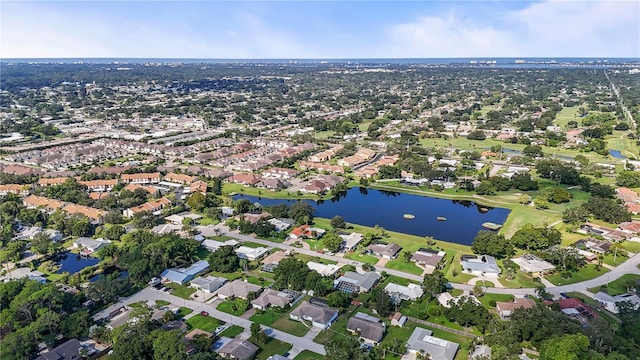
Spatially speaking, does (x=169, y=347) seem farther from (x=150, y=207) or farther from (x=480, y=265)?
(x=150, y=207)

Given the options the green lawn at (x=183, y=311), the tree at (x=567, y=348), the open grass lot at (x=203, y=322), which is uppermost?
the tree at (x=567, y=348)

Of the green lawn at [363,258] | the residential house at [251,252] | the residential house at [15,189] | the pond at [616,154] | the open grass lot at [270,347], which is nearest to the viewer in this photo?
the open grass lot at [270,347]

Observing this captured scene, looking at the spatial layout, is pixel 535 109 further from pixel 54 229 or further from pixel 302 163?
pixel 54 229

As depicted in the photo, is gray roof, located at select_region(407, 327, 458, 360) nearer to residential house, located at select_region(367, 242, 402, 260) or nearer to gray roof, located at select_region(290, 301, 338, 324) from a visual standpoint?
gray roof, located at select_region(290, 301, 338, 324)

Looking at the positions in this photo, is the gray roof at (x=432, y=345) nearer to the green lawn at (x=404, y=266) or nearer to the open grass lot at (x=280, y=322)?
the open grass lot at (x=280, y=322)

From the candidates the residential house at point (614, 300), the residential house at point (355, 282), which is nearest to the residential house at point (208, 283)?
the residential house at point (355, 282)

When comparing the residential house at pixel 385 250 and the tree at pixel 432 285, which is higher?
the tree at pixel 432 285

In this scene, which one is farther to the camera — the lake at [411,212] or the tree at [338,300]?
the lake at [411,212]
